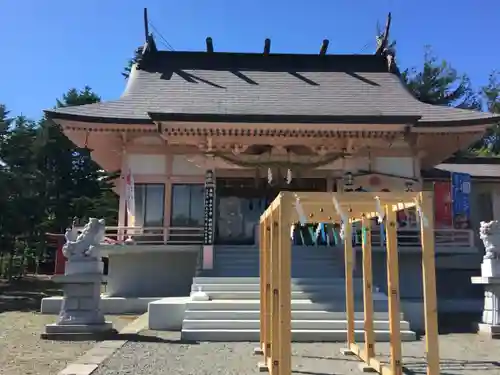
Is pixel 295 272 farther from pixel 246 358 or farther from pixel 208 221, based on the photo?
pixel 246 358

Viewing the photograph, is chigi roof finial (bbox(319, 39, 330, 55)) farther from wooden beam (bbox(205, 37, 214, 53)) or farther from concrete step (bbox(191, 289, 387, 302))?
concrete step (bbox(191, 289, 387, 302))

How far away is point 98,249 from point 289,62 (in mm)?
12671

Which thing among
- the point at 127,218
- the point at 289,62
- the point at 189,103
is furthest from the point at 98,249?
the point at 289,62

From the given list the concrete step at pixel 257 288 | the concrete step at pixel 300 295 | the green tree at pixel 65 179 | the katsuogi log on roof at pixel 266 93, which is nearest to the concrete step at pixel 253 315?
the concrete step at pixel 300 295

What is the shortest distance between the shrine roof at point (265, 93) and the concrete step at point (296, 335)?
20.1ft

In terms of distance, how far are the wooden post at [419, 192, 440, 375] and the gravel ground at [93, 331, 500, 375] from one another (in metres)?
2.02

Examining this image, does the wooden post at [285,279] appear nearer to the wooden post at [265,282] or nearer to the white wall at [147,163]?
the wooden post at [265,282]

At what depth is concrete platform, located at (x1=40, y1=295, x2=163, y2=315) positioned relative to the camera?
507 inches

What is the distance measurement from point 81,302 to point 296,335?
13.1ft

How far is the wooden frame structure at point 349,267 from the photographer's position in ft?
15.0

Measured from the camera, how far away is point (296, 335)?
9.00m

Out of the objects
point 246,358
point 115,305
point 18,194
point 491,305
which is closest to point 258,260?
point 115,305

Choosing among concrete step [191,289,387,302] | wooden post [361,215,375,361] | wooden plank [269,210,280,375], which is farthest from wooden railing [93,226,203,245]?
wooden plank [269,210,280,375]

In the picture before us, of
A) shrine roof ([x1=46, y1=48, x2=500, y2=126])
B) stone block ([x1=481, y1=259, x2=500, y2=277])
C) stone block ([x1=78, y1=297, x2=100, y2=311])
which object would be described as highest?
shrine roof ([x1=46, y1=48, x2=500, y2=126])
